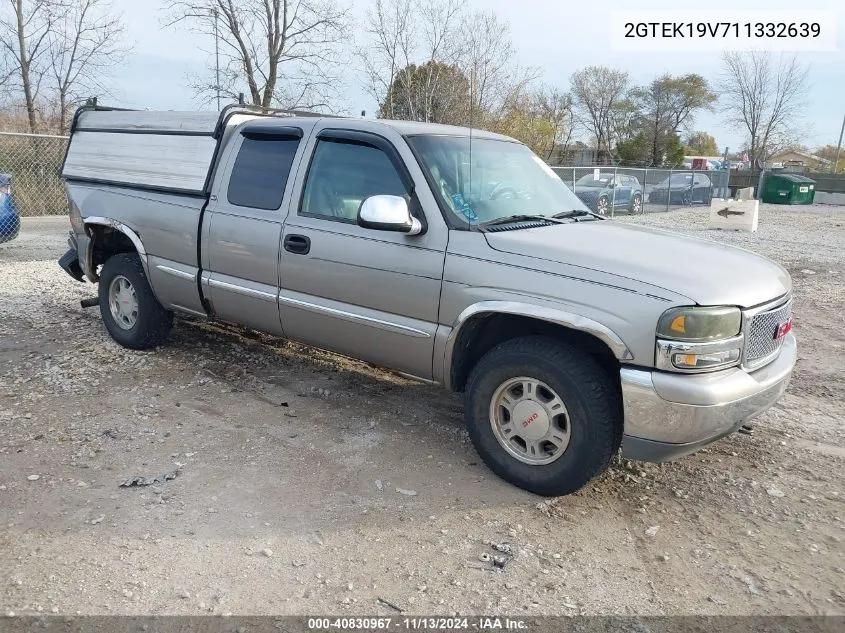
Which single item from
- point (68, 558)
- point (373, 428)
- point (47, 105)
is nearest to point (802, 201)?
point (47, 105)

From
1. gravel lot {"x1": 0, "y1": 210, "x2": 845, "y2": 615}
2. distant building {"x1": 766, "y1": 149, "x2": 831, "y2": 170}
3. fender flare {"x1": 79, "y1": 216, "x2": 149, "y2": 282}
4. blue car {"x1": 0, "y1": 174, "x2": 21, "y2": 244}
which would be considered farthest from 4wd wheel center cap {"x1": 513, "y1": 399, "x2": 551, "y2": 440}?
distant building {"x1": 766, "y1": 149, "x2": 831, "y2": 170}

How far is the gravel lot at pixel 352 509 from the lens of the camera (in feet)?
9.37

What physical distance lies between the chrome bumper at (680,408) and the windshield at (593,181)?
1635cm

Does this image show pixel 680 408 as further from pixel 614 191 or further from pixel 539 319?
pixel 614 191

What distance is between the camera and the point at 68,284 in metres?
8.41

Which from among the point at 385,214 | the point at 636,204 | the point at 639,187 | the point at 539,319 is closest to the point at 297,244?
the point at 385,214

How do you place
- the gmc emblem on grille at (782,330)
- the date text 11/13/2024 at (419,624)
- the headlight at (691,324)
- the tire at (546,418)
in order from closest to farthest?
1. the date text 11/13/2024 at (419,624)
2. the headlight at (691,324)
3. the tire at (546,418)
4. the gmc emblem on grille at (782,330)

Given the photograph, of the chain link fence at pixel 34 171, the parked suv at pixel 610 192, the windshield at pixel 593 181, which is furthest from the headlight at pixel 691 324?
the windshield at pixel 593 181

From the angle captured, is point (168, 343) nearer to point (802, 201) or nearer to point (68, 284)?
point (68, 284)

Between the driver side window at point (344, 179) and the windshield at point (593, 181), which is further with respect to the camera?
the windshield at point (593, 181)

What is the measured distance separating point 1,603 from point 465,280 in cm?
251

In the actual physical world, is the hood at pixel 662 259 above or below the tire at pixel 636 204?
below

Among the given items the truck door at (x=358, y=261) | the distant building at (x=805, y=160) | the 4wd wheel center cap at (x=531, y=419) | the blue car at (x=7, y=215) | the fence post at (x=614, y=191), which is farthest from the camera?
the distant building at (x=805, y=160)

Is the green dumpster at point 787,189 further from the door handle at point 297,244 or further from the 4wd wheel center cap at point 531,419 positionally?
the 4wd wheel center cap at point 531,419
